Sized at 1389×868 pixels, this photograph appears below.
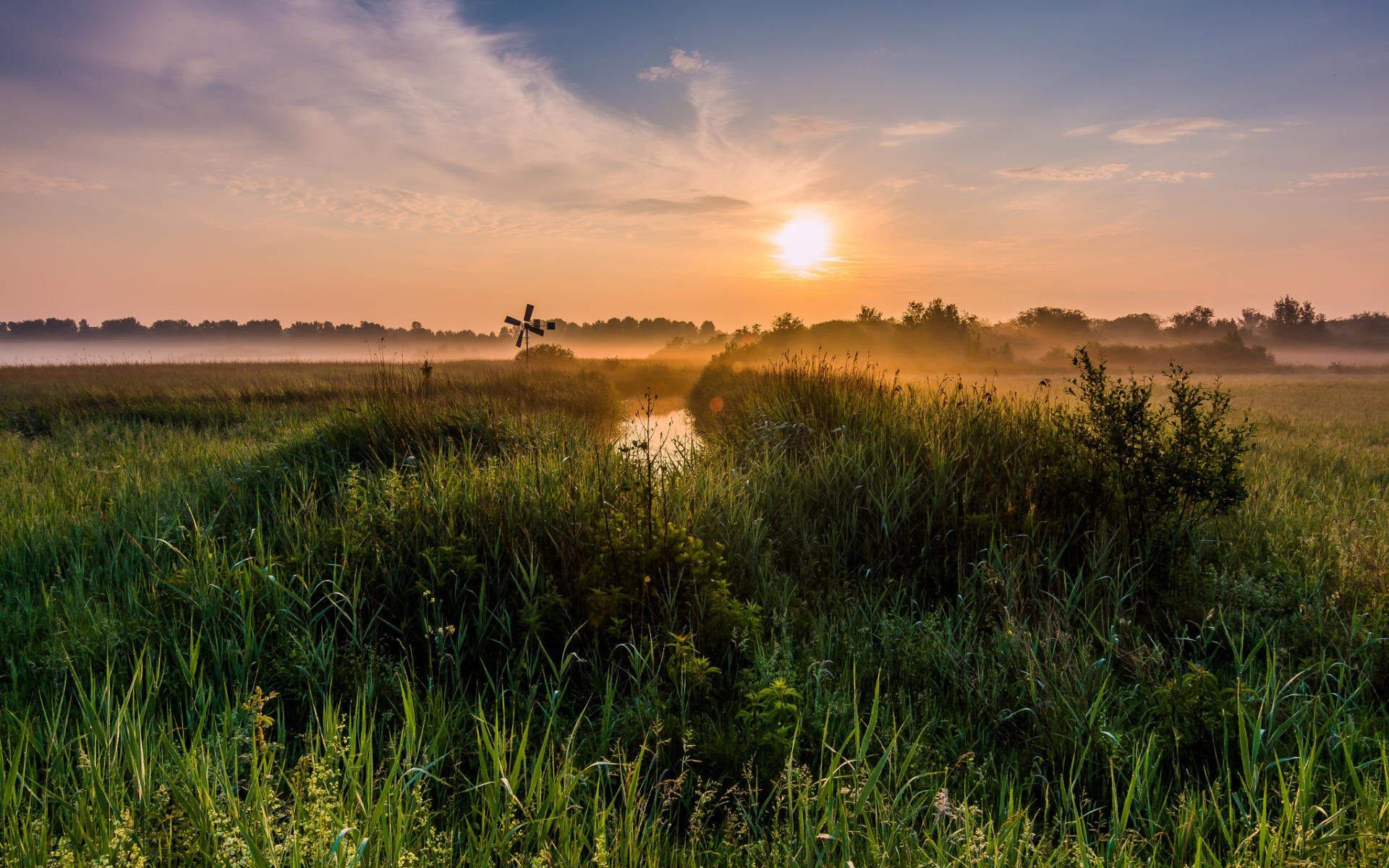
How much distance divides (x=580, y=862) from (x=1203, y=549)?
5177 mm

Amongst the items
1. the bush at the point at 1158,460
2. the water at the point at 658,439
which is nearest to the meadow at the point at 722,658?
the bush at the point at 1158,460

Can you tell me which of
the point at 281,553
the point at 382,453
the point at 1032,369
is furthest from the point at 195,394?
the point at 1032,369

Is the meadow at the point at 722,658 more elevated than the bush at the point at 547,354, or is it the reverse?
the bush at the point at 547,354

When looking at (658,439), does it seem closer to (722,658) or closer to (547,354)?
(722,658)

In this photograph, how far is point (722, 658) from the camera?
366cm

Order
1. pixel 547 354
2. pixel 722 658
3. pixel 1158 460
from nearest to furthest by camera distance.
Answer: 1. pixel 722 658
2. pixel 1158 460
3. pixel 547 354

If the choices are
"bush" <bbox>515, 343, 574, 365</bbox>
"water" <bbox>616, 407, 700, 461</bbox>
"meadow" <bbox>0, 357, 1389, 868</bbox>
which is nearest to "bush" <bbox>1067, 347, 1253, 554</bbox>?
"meadow" <bbox>0, 357, 1389, 868</bbox>

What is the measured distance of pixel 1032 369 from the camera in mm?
53344

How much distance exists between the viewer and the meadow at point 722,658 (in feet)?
7.04

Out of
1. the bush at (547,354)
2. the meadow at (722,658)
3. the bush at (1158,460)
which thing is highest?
the bush at (547,354)

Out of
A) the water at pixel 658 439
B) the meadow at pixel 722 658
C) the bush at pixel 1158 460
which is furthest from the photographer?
the water at pixel 658 439

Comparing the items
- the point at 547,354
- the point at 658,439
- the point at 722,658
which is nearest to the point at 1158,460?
the point at 722,658

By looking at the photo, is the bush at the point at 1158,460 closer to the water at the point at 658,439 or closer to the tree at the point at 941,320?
the water at the point at 658,439

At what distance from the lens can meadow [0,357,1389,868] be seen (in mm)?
2146
